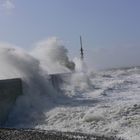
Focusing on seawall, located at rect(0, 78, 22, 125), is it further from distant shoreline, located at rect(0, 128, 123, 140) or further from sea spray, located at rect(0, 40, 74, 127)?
distant shoreline, located at rect(0, 128, 123, 140)

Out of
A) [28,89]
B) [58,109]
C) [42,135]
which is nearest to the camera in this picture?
[42,135]

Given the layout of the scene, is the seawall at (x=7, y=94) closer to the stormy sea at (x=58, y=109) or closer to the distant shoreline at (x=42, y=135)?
the stormy sea at (x=58, y=109)

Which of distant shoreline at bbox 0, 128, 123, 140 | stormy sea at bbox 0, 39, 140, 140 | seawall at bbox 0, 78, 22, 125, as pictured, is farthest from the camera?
seawall at bbox 0, 78, 22, 125

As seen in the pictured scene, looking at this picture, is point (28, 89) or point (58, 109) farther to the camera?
point (28, 89)

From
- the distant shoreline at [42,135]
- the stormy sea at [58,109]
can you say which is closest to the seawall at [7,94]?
the stormy sea at [58,109]

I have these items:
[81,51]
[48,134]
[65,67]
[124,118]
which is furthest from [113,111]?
[81,51]

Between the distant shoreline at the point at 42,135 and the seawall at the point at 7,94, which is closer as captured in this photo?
the distant shoreline at the point at 42,135

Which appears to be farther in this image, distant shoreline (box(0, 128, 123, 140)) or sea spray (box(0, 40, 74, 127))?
sea spray (box(0, 40, 74, 127))

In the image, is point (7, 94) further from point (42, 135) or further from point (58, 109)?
point (42, 135)

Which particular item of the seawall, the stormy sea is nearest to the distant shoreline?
the stormy sea

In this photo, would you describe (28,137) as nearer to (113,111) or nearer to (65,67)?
(113,111)

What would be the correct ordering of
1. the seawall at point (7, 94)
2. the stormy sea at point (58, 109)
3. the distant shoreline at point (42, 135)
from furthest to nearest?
the seawall at point (7, 94) → the stormy sea at point (58, 109) → the distant shoreline at point (42, 135)

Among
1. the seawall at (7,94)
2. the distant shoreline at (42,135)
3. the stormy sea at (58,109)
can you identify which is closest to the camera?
the distant shoreline at (42,135)

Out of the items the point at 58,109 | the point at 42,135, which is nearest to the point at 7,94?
the point at 58,109
